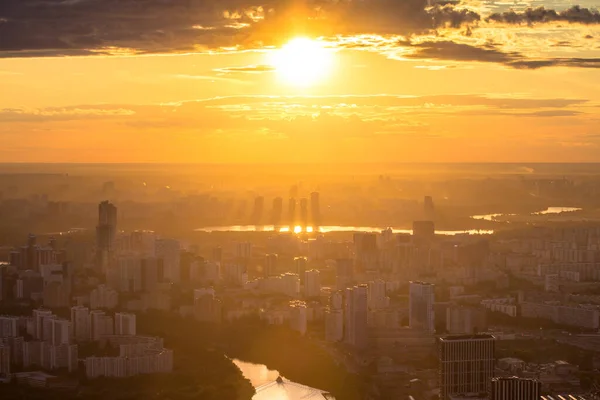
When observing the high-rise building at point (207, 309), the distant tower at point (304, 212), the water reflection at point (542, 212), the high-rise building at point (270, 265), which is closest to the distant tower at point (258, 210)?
the distant tower at point (304, 212)

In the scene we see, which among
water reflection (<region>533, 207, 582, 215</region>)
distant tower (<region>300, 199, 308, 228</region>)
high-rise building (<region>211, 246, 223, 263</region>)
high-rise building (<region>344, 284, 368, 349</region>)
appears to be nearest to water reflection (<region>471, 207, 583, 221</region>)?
water reflection (<region>533, 207, 582, 215</region>)

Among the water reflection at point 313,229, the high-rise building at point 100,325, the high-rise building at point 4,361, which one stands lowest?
the high-rise building at point 4,361

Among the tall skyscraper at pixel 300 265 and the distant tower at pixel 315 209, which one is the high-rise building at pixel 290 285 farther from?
the distant tower at pixel 315 209

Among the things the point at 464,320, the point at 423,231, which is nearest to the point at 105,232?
the point at 423,231

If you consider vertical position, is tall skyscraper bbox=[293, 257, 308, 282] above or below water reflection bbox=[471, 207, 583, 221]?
below

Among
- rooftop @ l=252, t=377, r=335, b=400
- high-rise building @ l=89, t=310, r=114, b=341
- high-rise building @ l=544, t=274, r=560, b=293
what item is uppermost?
high-rise building @ l=544, t=274, r=560, b=293

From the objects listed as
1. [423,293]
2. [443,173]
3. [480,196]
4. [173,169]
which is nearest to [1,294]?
[423,293]

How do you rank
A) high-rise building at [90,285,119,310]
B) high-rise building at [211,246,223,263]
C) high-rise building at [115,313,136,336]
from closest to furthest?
high-rise building at [115,313,136,336]
high-rise building at [90,285,119,310]
high-rise building at [211,246,223,263]

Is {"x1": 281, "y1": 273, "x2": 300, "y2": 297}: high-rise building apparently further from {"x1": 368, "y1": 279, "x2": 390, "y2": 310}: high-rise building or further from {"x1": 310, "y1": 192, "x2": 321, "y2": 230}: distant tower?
{"x1": 310, "y1": 192, "x2": 321, "y2": 230}: distant tower
